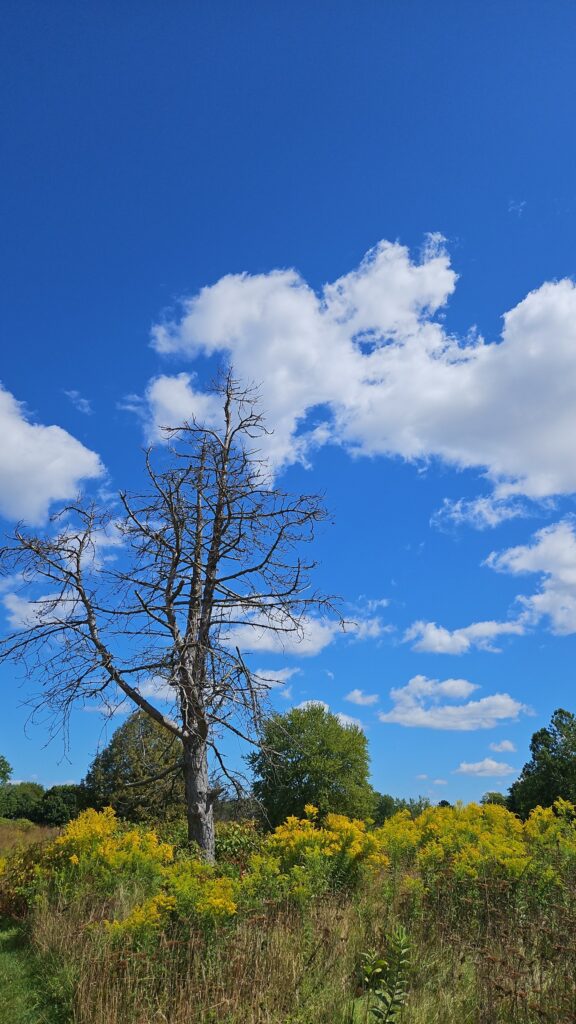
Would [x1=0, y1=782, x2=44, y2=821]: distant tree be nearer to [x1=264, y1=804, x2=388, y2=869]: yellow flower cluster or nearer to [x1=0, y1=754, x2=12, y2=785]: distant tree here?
[x1=0, y1=754, x2=12, y2=785]: distant tree

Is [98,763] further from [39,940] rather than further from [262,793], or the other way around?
[39,940]

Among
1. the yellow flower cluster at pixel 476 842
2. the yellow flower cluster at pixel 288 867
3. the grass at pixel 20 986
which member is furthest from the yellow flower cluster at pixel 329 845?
the grass at pixel 20 986

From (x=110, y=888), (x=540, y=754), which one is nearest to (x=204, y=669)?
(x=110, y=888)

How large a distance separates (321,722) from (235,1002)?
2441cm

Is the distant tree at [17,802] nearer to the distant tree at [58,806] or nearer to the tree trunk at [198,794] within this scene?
the distant tree at [58,806]

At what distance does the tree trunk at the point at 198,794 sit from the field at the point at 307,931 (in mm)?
1791

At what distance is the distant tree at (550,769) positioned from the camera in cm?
3456

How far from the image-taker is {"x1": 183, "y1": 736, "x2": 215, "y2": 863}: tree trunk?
402 inches

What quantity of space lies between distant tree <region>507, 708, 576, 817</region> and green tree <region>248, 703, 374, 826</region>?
12097 mm

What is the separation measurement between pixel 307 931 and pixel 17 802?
4372cm

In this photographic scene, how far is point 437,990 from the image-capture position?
4961 millimetres

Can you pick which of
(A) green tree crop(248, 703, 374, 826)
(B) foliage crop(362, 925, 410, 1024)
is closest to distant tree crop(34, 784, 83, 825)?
(A) green tree crop(248, 703, 374, 826)

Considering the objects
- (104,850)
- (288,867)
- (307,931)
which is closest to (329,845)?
(288,867)

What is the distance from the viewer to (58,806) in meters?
31.2
